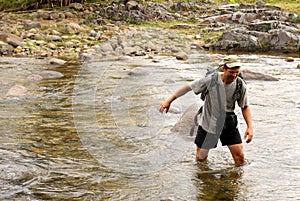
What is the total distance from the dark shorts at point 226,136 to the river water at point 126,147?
0.37 metres

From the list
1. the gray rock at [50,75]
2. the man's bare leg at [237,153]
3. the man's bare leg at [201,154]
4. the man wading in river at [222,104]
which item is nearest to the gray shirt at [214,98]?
the man wading in river at [222,104]

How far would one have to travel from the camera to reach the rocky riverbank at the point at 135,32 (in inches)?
642

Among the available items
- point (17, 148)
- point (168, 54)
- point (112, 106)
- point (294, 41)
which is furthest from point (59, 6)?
point (17, 148)

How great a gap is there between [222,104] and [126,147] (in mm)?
1772

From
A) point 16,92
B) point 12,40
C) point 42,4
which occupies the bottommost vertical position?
point 42,4

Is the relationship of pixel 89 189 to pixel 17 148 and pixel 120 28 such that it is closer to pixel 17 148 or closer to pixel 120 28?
pixel 17 148

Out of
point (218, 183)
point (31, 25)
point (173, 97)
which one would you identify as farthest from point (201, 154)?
point (31, 25)

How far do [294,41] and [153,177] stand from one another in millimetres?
13446

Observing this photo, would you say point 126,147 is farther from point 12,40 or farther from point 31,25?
point 31,25

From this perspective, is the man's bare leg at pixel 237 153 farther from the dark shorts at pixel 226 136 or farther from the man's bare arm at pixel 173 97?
the man's bare arm at pixel 173 97

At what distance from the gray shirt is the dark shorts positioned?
0.08 m

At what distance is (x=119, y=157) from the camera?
233 inches

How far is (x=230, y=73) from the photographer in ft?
15.6

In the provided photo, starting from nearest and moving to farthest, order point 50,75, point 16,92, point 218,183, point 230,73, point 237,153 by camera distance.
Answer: point 230,73 → point 218,183 → point 237,153 → point 16,92 → point 50,75
